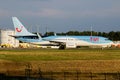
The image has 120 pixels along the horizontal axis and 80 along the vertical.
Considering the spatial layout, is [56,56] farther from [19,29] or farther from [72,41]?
[19,29]

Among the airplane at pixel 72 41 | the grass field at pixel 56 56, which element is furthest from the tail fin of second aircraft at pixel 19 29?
the grass field at pixel 56 56

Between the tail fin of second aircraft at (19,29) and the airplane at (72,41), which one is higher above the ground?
the tail fin of second aircraft at (19,29)

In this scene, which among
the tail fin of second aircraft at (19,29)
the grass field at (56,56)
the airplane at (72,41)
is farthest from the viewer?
the tail fin of second aircraft at (19,29)

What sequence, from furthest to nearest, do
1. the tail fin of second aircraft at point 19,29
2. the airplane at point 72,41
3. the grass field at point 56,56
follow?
the tail fin of second aircraft at point 19,29
the airplane at point 72,41
the grass field at point 56,56

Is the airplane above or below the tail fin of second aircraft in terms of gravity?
below

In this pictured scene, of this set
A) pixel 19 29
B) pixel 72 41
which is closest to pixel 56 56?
Answer: pixel 72 41

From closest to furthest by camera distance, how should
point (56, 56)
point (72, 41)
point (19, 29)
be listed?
1. point (56, 56)
2. point (72, 41)
3. point (19, 29)

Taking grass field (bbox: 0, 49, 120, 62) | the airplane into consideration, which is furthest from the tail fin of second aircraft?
grass field (bbox: 0, 49, 120, 62)

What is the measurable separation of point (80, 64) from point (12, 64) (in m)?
11.2

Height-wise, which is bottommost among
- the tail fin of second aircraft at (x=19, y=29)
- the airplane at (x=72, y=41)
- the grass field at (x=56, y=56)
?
the grass field at (x=56, y=56)

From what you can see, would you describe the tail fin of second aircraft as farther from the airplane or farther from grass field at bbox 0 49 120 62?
grass field at bbox 0 49 120 62

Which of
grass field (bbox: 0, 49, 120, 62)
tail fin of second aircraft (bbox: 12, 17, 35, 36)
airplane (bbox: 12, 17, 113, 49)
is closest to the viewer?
grass field (bbox: 0, 49, 120, 62)

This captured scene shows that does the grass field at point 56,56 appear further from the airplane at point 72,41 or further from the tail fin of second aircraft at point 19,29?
the tail fin of second aircraft at point 19,29

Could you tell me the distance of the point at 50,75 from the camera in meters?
47.6
